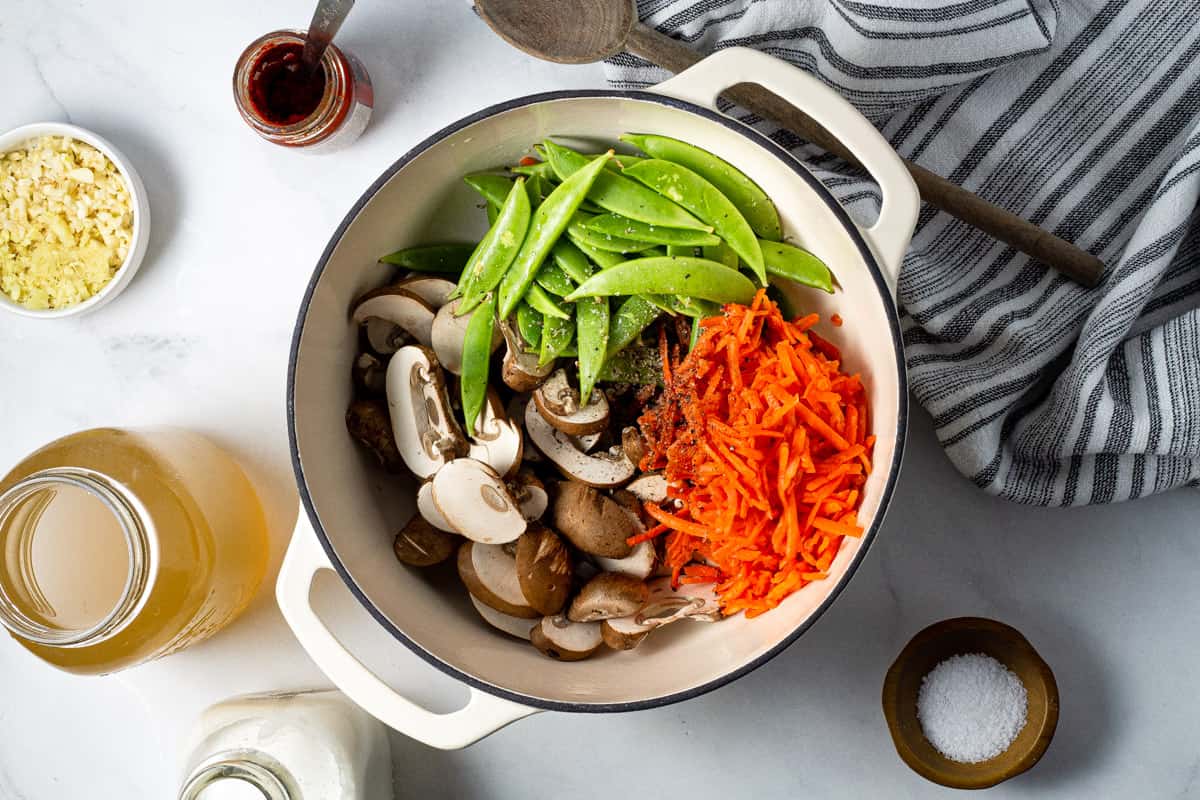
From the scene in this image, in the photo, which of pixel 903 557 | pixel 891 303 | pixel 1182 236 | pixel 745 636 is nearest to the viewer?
pixel 891 303

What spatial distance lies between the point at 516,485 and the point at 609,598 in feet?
0.63

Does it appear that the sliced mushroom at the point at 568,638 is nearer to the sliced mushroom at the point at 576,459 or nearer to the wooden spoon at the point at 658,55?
the sliced mushroom at the point at 576,459

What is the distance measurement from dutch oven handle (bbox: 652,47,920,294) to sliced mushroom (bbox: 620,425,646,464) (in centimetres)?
37

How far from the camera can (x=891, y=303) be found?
1.09m

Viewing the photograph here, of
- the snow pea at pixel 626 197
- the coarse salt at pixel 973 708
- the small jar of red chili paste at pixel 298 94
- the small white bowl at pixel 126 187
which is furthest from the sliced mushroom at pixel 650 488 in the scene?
the small white bowl at pixel 126 187

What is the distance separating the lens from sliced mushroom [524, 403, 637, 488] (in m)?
1.28

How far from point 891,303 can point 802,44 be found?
514 millimetres

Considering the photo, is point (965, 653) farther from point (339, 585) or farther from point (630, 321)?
point (339, 585)

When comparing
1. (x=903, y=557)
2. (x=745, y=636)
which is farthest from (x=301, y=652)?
(x=903, y=557)

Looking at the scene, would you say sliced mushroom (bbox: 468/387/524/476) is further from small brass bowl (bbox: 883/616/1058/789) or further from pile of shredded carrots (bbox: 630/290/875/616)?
small brass bowl (bbox: 883/616/1058/789)

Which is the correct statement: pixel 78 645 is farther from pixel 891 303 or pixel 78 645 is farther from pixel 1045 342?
pixel 1045 342

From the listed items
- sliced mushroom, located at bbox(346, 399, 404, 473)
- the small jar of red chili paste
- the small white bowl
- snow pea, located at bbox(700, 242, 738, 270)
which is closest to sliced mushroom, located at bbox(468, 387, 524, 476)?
sliced mushroom, located at bbox(346, 399, 404, 473)

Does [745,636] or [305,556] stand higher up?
[305,556]

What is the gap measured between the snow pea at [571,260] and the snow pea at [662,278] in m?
0.03
